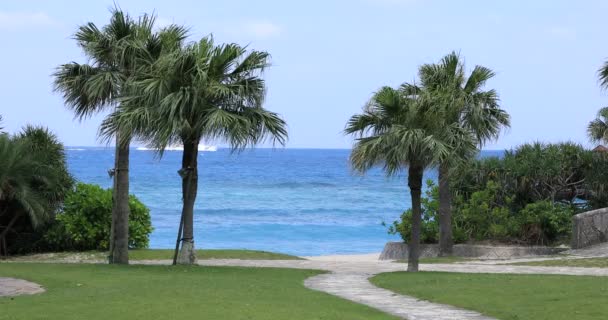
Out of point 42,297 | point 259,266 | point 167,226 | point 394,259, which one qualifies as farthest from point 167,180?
point 42,297

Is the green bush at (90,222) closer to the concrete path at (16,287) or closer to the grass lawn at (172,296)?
the grass lawn at (172,296)

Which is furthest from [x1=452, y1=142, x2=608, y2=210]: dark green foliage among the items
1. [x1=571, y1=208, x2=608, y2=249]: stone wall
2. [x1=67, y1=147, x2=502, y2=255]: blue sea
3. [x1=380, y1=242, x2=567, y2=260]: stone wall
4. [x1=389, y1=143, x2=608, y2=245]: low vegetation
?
[x1=571, y1=208, x2=608, y2=249]: stone wall

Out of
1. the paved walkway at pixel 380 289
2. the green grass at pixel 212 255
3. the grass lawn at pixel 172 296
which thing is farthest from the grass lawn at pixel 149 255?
the grass lawn at pixel 172 296

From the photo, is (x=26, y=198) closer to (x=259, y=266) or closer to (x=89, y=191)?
(x=89, y=191)

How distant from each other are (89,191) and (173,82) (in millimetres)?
7079

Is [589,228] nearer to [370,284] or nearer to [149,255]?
[370,284]

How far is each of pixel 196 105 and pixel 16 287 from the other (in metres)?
5.96

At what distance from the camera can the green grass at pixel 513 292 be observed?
555 inches

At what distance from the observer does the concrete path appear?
17328 mm

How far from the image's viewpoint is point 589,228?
28391 millimetres

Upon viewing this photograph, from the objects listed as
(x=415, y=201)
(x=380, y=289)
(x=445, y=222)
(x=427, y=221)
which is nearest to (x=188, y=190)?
(x=415, y=201)

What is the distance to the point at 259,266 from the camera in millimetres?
23797

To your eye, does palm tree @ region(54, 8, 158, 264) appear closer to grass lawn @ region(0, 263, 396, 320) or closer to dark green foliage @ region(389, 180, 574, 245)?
grass lawn @ region(0, 263, 396, 320)

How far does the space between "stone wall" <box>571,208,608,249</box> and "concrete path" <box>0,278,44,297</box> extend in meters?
16.1
